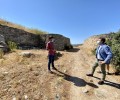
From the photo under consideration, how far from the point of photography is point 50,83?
8.47 m

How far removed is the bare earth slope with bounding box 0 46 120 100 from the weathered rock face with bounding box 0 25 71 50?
18.1 feet

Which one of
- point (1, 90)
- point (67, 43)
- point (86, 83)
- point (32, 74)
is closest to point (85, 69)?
point (86, 83)

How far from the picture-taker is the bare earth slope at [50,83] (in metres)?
7.47

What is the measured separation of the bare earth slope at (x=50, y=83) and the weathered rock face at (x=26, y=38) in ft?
18.1

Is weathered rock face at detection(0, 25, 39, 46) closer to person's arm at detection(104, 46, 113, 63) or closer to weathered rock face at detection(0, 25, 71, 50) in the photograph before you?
weathered rock face at detection(0, 25, 71, 50)

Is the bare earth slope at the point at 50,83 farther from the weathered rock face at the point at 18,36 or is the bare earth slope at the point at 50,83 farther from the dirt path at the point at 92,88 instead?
the weathered rock face at the point at 18,36

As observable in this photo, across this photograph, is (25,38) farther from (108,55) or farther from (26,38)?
(108,55)

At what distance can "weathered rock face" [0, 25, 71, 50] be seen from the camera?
53.5 feet

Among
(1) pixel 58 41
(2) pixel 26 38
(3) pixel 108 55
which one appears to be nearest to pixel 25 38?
(2) pixel 26 38

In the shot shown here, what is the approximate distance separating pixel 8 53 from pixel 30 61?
2144 mm

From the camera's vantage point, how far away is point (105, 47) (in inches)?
327

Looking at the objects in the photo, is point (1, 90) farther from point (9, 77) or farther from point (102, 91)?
point (102, 91)

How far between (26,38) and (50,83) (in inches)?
368

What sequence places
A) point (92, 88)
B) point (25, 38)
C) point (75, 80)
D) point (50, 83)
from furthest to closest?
point (25, 38) < point (75, 80) < point (50, 83) < point (92, 88)
